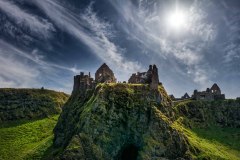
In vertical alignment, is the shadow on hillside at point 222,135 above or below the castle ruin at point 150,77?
below

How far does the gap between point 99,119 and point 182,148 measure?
3424cm

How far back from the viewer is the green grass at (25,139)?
13800 centimetres

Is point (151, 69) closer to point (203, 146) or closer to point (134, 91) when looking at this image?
point (134, 91)

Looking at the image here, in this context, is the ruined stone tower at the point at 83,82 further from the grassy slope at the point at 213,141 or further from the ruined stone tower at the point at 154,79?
the grassy slope at the point at 213,141

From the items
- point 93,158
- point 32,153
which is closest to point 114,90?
point 93,158

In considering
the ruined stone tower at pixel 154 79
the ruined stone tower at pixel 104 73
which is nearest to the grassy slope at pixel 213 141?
the ruined stone tower at pixel 154 79

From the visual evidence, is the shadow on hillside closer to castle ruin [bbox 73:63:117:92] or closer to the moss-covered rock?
the moss-covered rock

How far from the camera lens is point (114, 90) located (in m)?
133

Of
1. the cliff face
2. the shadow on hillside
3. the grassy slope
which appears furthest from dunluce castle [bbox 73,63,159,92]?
the shadow on hillside

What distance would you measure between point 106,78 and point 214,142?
199ft

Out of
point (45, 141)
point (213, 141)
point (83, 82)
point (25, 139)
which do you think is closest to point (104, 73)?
point (83, 82)

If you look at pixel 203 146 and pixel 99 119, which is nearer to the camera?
pixel 99 119

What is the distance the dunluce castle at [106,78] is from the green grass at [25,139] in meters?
29.9

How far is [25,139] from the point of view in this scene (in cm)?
16600
